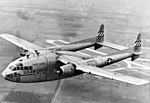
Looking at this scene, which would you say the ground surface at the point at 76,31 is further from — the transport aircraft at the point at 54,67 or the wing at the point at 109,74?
the wing at the point at 109,74

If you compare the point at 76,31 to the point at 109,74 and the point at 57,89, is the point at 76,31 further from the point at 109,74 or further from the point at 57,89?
the point at 109,74

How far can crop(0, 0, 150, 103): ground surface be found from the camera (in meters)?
38.3

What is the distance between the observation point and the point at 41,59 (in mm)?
37812

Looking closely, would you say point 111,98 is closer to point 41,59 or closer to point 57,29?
point 41,59

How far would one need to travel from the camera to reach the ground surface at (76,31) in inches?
1510

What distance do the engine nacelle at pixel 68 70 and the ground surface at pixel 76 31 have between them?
313 cm

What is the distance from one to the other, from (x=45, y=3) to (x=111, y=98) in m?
56.4

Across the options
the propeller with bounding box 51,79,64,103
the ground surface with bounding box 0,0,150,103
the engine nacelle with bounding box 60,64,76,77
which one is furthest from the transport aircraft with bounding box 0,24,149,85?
the ground surface with bounding box 0,0,150,103

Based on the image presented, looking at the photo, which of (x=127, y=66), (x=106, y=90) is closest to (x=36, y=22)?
(x=127, y=66)

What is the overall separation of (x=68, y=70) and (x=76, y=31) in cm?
→ 3023

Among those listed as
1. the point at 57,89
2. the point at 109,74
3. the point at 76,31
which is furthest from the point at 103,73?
the point at 76,31

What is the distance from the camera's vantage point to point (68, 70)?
37188 millimetres

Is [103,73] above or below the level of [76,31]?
below

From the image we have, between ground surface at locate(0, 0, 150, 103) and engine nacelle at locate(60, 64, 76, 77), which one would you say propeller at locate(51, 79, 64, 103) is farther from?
engine nacelle at locate(60, 64, 76, 77)
